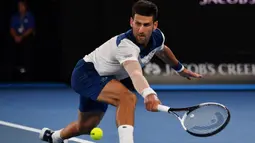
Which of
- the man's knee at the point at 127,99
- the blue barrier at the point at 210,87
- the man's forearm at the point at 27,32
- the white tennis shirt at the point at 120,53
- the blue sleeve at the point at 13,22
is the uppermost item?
the white tennis shirt at the point at 120,53

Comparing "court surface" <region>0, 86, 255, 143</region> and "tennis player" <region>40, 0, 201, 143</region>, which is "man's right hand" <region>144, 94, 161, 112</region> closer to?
"tennis player" <region>40, 0, 201, 143</region>

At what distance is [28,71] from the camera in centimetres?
1204

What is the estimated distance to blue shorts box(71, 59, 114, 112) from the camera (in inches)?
199

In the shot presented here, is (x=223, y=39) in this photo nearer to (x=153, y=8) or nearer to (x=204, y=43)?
(x=204, y=43)

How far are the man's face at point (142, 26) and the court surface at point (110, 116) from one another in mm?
2141

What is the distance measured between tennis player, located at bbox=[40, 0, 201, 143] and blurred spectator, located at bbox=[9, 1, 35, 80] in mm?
6240

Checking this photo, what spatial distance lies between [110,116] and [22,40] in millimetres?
4147

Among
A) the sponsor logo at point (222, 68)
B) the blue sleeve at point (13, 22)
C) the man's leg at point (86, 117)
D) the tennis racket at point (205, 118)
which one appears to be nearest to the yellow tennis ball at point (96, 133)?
the man's leg at point (86, 117)

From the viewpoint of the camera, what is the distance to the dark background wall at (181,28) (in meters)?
11.0

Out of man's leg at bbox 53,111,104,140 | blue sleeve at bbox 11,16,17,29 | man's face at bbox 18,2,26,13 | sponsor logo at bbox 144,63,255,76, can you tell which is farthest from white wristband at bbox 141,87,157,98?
blue sleeve at bbox 11,16,17,29

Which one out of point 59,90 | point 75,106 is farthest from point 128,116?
point 59,90

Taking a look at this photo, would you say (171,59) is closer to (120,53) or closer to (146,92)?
(120,53)

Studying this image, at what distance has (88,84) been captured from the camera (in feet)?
16.9

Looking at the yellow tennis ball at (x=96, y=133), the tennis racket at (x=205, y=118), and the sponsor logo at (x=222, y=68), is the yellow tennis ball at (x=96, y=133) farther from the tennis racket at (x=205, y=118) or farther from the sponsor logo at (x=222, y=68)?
the sponsor logo at (x=222, y=68)
